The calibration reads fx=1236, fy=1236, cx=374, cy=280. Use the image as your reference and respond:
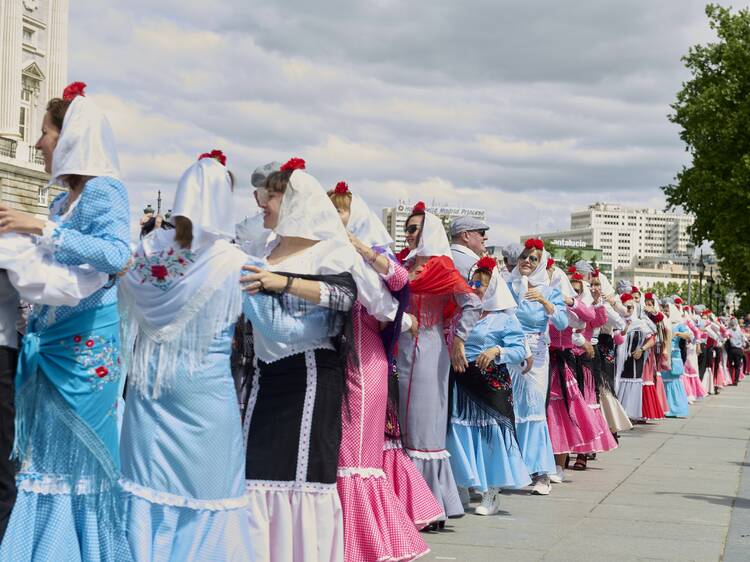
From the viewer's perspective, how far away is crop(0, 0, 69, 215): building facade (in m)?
58.2

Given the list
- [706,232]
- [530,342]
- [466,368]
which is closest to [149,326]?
[466,368]

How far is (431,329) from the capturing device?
27.0 ft

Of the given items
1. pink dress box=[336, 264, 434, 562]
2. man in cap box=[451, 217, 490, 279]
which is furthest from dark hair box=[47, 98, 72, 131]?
man in cap box=[451, 217, 490, 279]

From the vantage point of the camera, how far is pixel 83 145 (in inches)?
194

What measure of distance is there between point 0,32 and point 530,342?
55.6 m

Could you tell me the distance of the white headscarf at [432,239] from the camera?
817 centimetres

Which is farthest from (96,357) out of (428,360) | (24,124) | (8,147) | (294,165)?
(24,124)

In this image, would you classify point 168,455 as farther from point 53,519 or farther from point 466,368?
point 466,368

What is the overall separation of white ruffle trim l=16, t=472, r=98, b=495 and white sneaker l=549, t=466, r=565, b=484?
6.87 metres

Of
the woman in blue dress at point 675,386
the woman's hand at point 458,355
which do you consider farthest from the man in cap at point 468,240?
the woman in blue dress at point 675,386

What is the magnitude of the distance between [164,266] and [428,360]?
3428 mm

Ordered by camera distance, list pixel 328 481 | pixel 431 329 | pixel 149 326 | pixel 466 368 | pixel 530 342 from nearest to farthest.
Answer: pixel 149 326 → pixel 328 481 → pixel 431 329 → pixel 466 368 → pixel 530 342

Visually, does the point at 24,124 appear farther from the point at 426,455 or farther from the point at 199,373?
the point at 199,373

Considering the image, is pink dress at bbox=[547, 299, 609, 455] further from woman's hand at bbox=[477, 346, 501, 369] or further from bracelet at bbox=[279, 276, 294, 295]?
bracelet at bbox=[279, 276, 294, 295]
